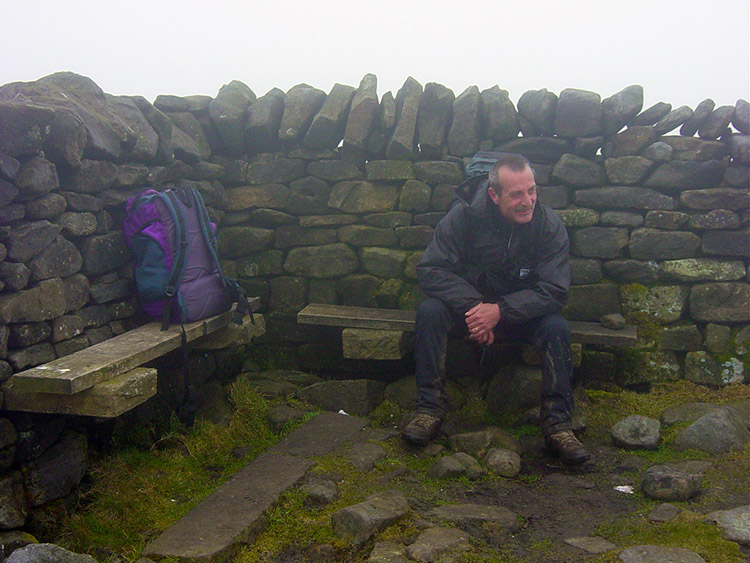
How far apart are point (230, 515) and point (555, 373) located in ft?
6.65

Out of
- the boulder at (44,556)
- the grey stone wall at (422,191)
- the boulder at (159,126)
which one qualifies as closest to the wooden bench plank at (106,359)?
the grey stone wall at (422,191)

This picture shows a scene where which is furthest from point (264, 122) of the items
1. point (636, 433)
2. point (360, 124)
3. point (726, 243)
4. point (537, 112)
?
point (726, 243)

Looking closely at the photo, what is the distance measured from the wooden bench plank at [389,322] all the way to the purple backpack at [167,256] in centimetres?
90

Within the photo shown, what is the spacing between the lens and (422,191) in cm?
505

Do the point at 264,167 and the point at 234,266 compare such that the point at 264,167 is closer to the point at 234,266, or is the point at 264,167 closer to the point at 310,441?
the point at 234,266

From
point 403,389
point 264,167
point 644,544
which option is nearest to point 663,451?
point 644,544

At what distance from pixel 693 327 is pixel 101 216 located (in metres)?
4.18

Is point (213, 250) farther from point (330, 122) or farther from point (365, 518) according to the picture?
point (365, 518)

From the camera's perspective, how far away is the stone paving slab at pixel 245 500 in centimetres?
273

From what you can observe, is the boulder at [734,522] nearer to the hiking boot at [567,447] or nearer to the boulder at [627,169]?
the hiking boot at [567,447]

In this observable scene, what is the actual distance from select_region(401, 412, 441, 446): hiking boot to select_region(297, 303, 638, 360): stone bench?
2.49ft

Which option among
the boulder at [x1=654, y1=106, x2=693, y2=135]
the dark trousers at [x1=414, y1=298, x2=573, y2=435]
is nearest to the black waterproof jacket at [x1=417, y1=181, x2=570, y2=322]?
the dark trousers at [x1=414, y1=298, x2=573, y2=435]

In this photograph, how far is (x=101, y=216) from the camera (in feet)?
12.8

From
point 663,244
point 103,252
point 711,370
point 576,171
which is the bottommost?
point 711,370
